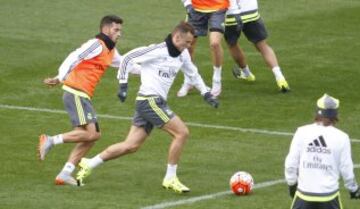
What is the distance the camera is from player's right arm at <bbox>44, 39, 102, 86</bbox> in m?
17.0

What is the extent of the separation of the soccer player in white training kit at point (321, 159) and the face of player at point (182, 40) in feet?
12.5

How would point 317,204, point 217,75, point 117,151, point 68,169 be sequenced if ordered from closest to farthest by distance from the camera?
point 317,204 → point 117,151 → point 68,169 → point 217,75

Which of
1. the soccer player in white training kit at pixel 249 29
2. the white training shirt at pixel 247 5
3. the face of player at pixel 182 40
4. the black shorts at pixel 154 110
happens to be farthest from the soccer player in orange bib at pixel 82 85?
the white training shirt at pixel 247 5

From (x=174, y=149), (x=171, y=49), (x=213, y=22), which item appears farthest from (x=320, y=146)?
(x=213, y=22)

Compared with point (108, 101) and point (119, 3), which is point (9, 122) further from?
point (119, 3)

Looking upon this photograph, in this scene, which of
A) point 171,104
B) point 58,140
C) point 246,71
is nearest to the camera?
point 58,140

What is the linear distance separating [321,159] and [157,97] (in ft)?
13.5

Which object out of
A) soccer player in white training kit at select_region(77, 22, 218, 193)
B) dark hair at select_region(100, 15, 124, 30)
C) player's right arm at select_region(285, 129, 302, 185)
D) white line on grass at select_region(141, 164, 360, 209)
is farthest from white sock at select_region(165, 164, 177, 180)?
player's right arm at select_region(285, 129, 302, 185)

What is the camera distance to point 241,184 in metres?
16.1

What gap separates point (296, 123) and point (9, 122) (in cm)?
456

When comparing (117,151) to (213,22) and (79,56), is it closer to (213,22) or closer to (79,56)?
(79,56)

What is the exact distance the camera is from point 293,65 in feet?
81.8

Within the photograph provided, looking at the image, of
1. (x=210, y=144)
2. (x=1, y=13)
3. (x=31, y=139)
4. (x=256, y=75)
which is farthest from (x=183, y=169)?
(x=1, y=13)

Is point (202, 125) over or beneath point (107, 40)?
beneath
